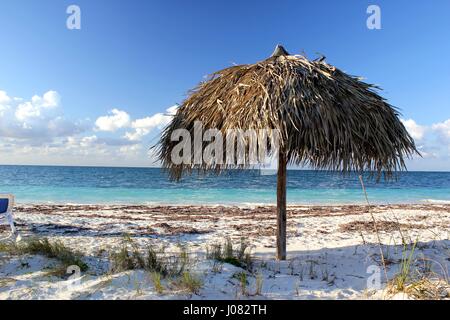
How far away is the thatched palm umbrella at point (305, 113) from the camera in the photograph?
3297 mm

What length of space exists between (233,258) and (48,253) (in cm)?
268

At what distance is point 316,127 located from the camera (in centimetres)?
328

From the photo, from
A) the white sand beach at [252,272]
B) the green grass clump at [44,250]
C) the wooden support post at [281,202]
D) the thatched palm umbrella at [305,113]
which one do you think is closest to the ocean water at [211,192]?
the wooden support post at [281,202]

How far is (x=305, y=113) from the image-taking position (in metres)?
3.30

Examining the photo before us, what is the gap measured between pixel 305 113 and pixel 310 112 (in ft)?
0.24

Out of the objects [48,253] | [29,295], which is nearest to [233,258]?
[29,295]

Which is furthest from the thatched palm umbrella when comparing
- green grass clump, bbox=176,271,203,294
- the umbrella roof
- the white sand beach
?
green grass clump, bbox=176,271,203,294

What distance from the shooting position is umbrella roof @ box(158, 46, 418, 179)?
3293mm

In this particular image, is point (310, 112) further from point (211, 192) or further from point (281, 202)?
point (211, 192)

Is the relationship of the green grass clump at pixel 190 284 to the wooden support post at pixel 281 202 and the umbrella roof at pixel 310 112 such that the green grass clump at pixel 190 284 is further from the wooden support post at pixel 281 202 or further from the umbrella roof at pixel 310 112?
the wooden support post at pixel 281 202

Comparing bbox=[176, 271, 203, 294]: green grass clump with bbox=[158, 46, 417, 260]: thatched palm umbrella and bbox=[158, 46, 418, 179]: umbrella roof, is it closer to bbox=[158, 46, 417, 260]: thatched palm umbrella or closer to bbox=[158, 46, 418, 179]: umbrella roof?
bbox=[158, 46, 417, 260]: thatched palm umbrella

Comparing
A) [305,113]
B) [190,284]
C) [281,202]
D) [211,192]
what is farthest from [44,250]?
[211,192]
